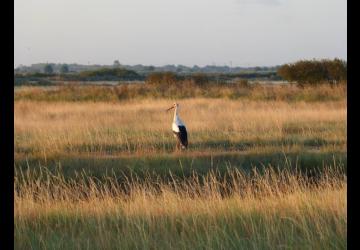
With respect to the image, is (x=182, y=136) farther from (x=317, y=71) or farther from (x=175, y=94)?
(x=317, y=71)

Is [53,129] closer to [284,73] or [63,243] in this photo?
[63,243]

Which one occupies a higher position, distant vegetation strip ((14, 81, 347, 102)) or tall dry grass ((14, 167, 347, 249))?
distant vegetation strip ((14, 81, 347, 102))

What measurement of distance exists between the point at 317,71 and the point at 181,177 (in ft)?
96.0

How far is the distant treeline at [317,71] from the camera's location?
36.9 metres

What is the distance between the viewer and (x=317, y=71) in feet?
123

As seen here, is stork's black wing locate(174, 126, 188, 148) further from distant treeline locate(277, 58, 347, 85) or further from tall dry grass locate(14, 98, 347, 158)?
distant treeline locate(277, 58, 347, 85)

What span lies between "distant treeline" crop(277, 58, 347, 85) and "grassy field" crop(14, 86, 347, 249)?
12092mm

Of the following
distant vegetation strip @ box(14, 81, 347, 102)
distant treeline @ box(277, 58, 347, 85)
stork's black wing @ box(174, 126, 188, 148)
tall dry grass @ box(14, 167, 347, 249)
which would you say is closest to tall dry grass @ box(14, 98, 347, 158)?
stork's black wing @ box(174, 126, 188, 148)

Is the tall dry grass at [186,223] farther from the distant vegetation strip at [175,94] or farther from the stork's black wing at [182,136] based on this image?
the distant vegetation strip at [175,94]

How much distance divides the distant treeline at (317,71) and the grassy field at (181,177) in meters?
12.1

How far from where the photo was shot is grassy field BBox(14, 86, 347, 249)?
16.8 feet
